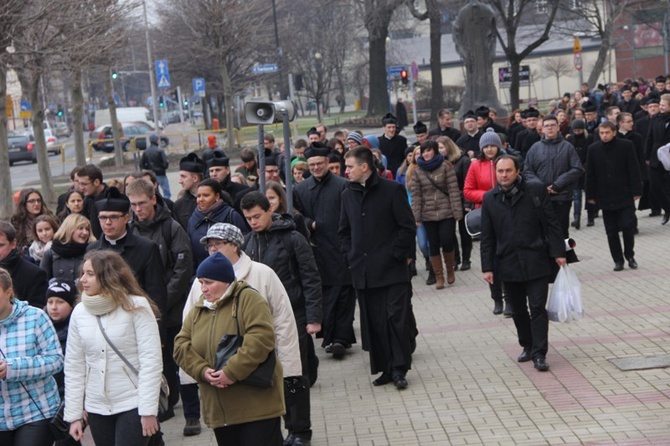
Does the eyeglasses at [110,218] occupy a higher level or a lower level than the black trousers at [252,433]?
higher

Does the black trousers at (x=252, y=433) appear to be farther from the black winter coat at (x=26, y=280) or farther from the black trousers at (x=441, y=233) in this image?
the black trousers at (x=441, y=233)

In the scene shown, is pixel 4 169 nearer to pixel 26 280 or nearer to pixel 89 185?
pixel 89 185

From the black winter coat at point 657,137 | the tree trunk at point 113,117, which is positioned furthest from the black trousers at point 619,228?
the tree trunk at point 113,117

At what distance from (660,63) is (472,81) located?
48056 mm

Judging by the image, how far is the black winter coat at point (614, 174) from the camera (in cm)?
1375

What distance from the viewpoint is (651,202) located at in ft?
60.6

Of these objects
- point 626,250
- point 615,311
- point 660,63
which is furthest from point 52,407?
point 660,63

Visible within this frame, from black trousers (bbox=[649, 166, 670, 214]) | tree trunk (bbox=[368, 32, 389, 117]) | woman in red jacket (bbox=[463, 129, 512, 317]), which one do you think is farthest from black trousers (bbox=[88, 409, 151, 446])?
tree trunk (bbox=[368, 32, 389, 117])

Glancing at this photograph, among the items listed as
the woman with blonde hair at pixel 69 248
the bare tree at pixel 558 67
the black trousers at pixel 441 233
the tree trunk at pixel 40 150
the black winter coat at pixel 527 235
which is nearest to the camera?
the woman with blonde hair at pixel 69 248

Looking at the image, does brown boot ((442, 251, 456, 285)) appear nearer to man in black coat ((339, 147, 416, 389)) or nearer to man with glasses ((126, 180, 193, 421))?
man in black coat ((339, 147, 416, 389))


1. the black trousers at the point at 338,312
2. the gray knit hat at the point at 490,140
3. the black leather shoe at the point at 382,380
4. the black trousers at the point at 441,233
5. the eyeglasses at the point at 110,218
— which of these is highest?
the gray knit hat at the point at 490,140

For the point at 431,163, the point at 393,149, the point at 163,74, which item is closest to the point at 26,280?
the point at 431,163

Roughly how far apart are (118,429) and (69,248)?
2.54 m

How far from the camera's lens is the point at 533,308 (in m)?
9.38
